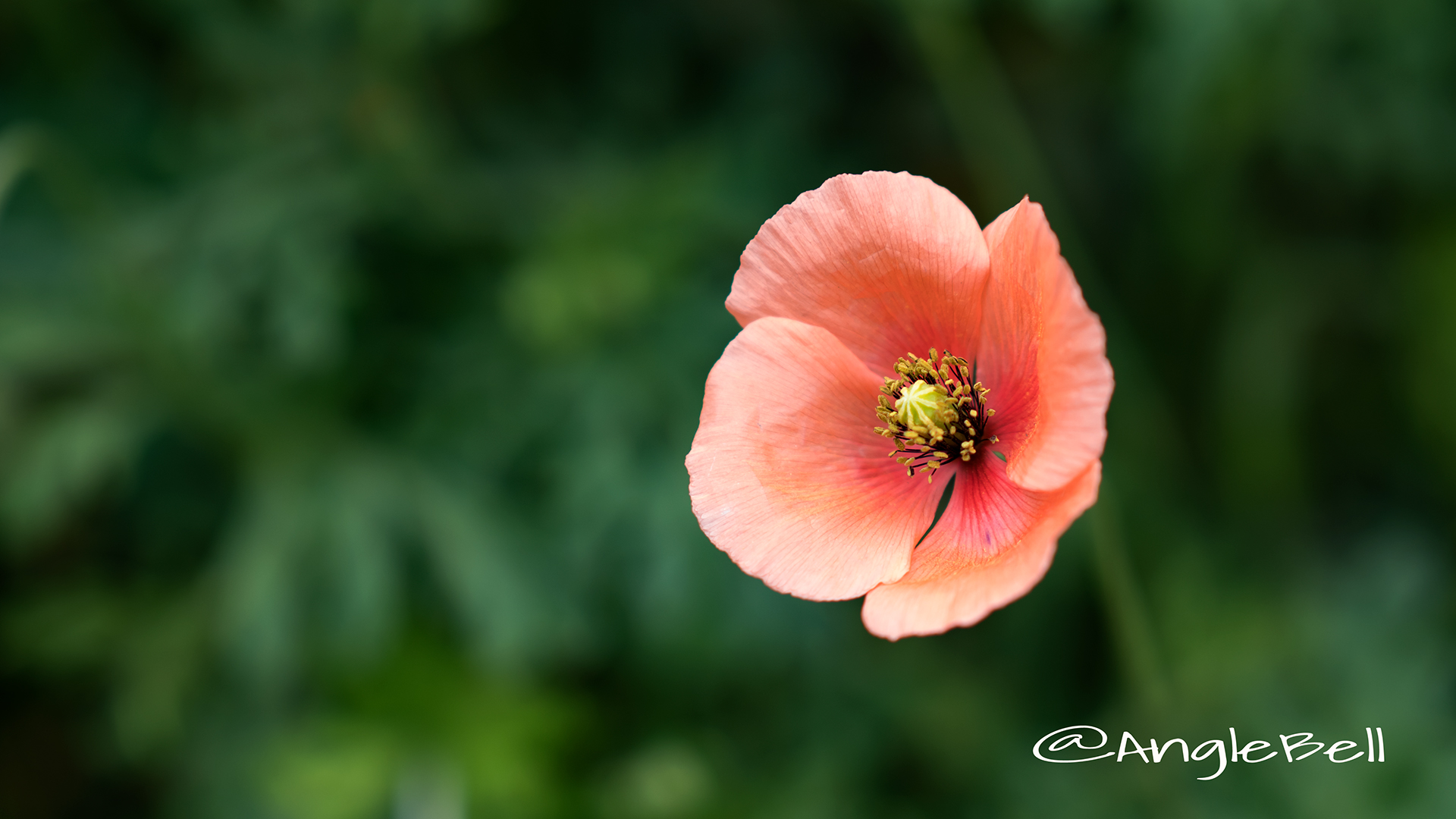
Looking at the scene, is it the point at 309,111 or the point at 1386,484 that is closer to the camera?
the point at 309,111

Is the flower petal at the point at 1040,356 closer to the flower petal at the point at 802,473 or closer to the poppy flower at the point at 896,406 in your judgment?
the poppy flower at the point at 896,406

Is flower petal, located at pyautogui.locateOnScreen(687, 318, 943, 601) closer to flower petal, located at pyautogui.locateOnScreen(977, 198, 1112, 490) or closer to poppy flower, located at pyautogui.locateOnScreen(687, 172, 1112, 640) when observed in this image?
poppy flower, located at pyautogui.locateOnScreen(687, 172, 1112, 640)

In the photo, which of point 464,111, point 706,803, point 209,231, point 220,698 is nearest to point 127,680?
point 220,698

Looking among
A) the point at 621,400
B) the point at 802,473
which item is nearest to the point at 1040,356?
the point at 802,473

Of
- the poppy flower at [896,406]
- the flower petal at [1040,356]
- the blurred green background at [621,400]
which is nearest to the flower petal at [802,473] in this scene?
the poppy flower at [896,406]

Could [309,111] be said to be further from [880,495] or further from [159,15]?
[880,495]

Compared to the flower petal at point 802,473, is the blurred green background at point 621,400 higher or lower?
higher
